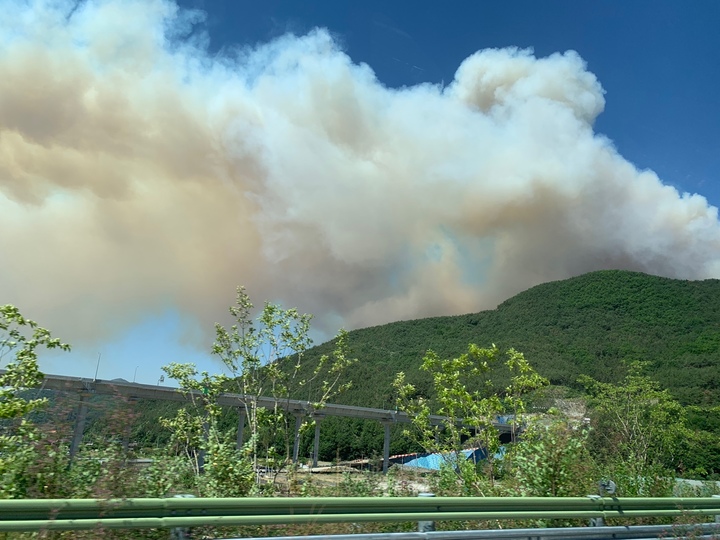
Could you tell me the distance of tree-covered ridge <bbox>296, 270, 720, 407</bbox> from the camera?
284 ft

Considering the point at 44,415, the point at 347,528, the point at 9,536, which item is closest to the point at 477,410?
the point at 347,528

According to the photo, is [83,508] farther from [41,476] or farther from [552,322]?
[552,322]

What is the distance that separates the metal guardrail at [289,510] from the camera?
17.2ft

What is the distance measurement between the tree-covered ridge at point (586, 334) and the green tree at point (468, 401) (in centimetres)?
4717

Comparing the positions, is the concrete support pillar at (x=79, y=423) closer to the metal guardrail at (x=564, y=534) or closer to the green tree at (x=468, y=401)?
the metal guardrail at (x=564, y=534)

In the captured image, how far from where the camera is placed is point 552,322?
527 feet

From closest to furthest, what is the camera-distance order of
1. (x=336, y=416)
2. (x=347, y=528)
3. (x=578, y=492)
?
(x=347, y=528) → (x=578, y=492) → (x=336, y=416)

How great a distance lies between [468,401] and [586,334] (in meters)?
131

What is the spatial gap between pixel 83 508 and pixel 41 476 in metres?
1.36

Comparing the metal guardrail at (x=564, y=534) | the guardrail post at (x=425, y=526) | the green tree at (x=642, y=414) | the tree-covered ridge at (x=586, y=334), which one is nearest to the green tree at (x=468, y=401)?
the metal guardrail at (x=564, y=534)

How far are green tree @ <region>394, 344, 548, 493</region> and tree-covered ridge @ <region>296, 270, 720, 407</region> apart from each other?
4717 cm

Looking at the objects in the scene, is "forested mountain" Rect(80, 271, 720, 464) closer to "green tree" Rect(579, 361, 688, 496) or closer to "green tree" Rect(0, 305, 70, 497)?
"green tree" Rect(579, 361, 688, 496)

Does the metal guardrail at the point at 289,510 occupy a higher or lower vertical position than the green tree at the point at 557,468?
lower

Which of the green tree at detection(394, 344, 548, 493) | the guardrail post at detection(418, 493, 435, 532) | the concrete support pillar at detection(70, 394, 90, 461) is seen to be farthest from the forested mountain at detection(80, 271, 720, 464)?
the guardrail post at detection(418, 493, 435, 532)
